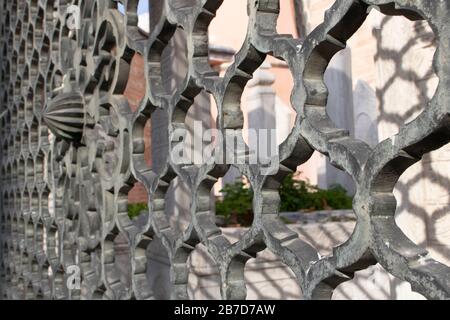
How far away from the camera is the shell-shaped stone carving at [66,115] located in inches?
68.0

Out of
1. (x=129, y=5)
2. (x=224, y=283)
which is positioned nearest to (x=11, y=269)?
(x=129, y=5)

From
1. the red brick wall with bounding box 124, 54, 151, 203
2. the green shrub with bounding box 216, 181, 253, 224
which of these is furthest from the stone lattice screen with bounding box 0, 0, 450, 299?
the red brick wall with bounding box 124, 54, 151, 203

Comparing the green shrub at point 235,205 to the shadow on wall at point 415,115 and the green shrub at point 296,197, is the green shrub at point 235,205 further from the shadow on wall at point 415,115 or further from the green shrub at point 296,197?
the shadow on wall at point 415,115

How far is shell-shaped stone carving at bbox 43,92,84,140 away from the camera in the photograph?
173 cm

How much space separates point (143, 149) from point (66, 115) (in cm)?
43

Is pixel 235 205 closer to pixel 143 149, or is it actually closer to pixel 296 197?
pixel 296 197

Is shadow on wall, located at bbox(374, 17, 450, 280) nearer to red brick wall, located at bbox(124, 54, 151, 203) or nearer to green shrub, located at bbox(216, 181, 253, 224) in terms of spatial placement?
green shrub, located at bbox(216, 181, 253, 224)

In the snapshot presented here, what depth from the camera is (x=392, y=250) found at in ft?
2.17

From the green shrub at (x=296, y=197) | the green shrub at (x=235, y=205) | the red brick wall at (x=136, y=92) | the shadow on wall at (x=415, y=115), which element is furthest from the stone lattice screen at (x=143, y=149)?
the red brick wall at (x=136, y=92)

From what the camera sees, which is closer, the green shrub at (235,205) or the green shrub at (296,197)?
the green shrub at (235,205)

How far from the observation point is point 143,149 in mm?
1425

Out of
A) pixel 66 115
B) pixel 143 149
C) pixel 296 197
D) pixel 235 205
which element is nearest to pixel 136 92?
pixel 296 197
